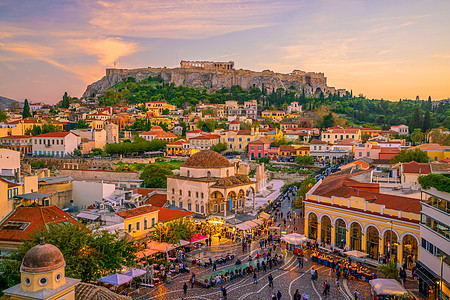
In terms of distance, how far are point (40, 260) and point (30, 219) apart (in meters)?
15.4

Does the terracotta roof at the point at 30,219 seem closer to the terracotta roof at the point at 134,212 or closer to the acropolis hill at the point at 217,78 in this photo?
the terracotta roof at the point at 134,212

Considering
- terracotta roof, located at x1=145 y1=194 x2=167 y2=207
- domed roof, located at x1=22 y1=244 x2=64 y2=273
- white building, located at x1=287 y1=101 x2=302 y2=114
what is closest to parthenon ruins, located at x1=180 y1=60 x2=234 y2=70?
white building, located at x1=287 y1=101 x2=302 y2=114

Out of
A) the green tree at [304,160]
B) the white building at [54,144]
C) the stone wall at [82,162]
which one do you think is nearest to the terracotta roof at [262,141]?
the green tree at [304,160]

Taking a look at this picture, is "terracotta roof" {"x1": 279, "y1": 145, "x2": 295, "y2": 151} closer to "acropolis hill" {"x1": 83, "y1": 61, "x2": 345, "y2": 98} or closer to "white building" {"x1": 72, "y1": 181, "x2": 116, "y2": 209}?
"white building" {"x1": 72, "y1": 181, "x2": 116, "y2": 209}

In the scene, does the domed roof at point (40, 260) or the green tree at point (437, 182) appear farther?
the green tree at point (437, 182)

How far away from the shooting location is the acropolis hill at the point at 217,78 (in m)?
152

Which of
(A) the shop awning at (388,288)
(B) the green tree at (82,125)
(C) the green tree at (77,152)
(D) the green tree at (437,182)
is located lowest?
(A) the shop awning at (388,288)

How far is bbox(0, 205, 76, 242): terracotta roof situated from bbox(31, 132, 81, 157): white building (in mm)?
49080

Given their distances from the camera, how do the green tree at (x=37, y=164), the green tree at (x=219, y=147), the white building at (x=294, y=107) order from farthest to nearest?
the white building at (x=294, y=107) < the green tree at (x=219, y=147) < the green tree at (x=37, y=164)

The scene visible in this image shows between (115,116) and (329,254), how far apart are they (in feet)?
273

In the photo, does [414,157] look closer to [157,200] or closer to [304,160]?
[304,160]

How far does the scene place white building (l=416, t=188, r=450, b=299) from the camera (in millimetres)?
15586

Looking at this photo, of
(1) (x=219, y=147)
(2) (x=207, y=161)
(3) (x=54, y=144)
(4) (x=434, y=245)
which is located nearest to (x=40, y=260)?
(4) (x=434, y=245)

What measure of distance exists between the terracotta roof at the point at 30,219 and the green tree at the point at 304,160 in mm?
46213
